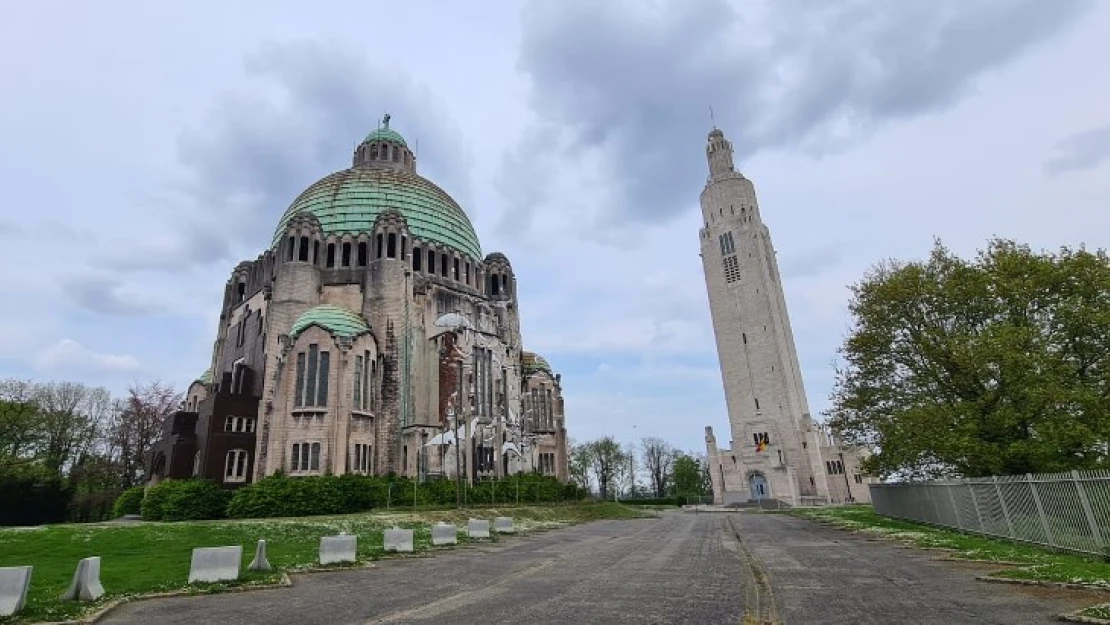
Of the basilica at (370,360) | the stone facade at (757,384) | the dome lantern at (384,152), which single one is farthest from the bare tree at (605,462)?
the dome lantern at (384,152)

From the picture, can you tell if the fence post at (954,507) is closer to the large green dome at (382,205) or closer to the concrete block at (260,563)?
the concrete block at (260,563)

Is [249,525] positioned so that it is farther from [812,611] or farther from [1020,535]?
[1020,535]

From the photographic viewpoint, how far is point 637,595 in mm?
9234

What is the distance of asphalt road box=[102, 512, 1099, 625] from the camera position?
7598mm

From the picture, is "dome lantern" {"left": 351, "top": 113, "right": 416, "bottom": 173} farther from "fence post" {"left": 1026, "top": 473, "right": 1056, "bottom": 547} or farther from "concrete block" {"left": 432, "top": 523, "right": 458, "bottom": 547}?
"fence post" {"left": 1026, "top": 473, "right": 1056, "bottom": 547}

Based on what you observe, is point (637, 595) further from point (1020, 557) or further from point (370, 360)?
point (370, 360)

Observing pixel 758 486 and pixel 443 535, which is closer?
Result: pixel 443 535

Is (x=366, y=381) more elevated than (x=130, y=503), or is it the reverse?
(x=366, y=381)

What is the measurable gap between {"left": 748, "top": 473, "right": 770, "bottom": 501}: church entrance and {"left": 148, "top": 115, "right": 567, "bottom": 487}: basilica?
26.6 meters

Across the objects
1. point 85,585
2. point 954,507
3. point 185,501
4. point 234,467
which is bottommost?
point 954,507

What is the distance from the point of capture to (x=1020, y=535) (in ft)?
50.5

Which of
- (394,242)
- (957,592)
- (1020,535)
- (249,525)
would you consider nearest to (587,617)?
(957,592)

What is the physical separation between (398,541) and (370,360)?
2475 centimetres

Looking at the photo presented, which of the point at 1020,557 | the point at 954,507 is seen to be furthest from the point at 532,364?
the point at 1020,557
